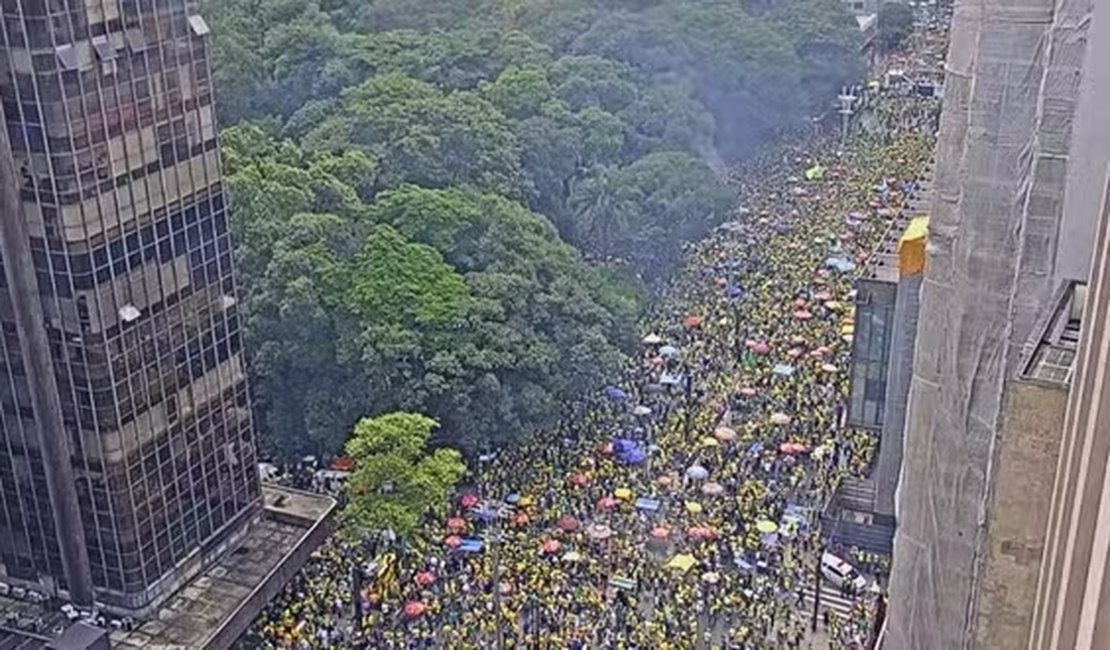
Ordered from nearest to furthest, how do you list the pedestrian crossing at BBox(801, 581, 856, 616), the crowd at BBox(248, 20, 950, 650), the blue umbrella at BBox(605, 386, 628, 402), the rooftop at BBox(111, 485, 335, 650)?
1. the rooftop at BBox(111, 485, 335, 650)
2. the crowd at BBox(248, 20, 950, 650)
3. the pedestrian crossing at BBox(801, 581, 856, 616)
4. the blue umbrella at BBox(605, 386, 628, 402)

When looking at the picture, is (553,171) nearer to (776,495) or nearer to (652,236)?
(652,236)

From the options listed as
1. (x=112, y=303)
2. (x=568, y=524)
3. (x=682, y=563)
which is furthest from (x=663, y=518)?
(x=112, y=303)

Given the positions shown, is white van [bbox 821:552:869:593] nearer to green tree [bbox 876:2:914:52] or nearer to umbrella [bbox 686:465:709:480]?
umbrella [bbox 686:465:709:480]

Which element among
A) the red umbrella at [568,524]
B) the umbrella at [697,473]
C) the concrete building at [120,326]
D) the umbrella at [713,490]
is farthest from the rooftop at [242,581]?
the umbrella at [713,490]

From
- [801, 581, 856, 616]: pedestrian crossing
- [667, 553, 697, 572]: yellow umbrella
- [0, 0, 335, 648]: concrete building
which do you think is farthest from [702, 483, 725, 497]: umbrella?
[0, 0, 335, 648]: concrete building

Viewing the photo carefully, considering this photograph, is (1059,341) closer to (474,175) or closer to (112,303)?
(112,303)

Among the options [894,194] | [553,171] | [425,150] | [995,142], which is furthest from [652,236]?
[995,142]
